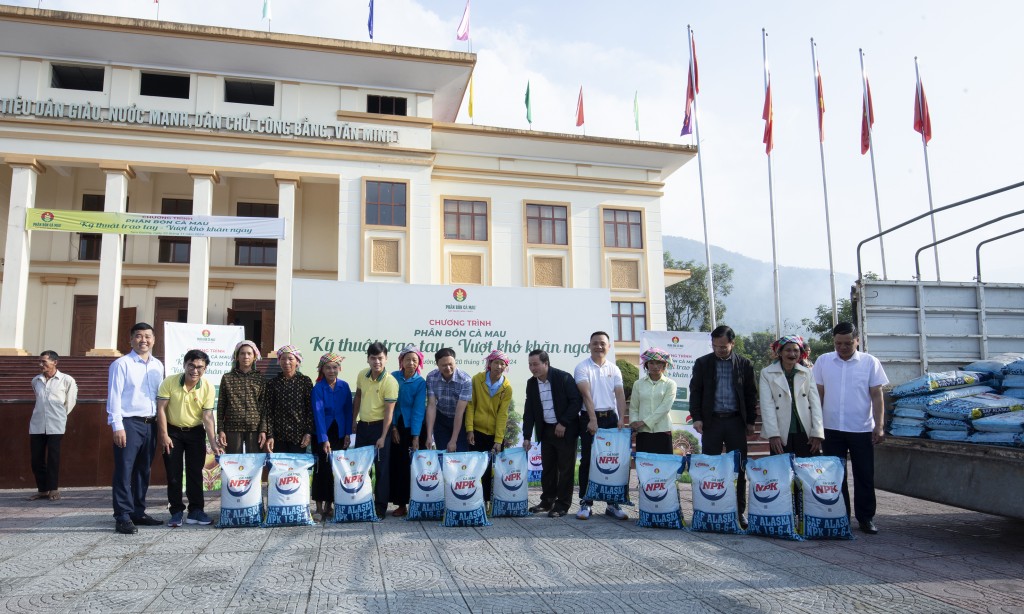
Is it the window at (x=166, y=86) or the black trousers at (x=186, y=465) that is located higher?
the window at (x=166, y=86)

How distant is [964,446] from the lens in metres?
5.38

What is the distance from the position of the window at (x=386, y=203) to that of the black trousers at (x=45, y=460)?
440 inches

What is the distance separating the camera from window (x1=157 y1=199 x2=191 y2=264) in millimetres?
20938

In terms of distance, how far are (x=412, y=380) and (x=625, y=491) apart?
92.7 inches

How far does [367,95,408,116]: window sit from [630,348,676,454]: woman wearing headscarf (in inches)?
599

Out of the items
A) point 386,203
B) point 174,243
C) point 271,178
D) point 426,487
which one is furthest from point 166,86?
point 426,487

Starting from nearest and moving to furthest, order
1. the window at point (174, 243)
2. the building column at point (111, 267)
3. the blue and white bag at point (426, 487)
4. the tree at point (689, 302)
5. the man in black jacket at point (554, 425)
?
the blue and white bag at point (426, 487)
the man in black jacket at point (554, 425)
the building column at point (111, 267)
the window at point (174, 243)
the tree at point (689, 302)

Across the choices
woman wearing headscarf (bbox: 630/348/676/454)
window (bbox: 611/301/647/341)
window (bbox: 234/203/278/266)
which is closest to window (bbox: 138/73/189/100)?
window (bbox: 234/203/278/266)

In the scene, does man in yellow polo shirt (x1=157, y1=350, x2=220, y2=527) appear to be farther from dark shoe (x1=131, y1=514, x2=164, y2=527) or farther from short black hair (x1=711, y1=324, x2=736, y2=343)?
short black hair (x1=711, y1=324, x2=736, y2=343)

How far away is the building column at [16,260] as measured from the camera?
1689 cm

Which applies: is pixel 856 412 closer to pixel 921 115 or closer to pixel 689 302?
pixel 921 115

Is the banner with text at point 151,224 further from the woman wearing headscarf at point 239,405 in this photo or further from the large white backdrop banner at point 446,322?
the woman wearing headscarf at point 239,405

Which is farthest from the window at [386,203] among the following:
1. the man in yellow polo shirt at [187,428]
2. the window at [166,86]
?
the man in yellow polo shirt at [187,428]

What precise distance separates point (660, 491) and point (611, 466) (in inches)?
24.5
